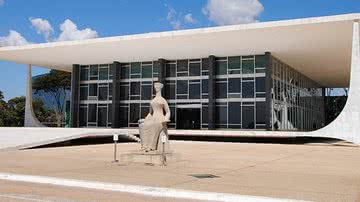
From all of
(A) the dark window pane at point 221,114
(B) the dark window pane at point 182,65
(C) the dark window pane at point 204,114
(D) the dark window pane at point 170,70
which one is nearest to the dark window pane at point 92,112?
(D) the dark window pane at point 170,70

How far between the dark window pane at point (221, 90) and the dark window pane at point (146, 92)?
295 inches

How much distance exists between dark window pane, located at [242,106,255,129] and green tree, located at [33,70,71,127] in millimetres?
37707

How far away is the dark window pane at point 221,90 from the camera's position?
1548 inches

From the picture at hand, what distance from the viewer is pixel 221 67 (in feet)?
131

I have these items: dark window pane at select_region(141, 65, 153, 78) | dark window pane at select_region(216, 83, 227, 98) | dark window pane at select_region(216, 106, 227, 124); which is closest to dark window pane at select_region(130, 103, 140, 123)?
dark window pane at select_region(141, 65, 153, 78)

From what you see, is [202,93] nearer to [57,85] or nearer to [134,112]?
[134,112]

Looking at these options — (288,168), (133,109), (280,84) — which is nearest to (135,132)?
(133,109)

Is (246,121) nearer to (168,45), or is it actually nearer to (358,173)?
(168,45)

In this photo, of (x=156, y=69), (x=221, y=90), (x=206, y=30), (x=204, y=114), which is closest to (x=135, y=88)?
(x=156, y=69)

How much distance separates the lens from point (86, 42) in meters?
34.9

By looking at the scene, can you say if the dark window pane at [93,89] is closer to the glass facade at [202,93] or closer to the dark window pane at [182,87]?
the glass facade at [202,93]

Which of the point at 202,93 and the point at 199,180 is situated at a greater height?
the point at 202,93

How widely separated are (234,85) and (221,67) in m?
2.28

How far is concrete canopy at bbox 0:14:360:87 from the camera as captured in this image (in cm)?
2867
